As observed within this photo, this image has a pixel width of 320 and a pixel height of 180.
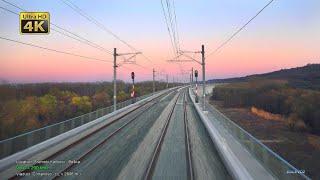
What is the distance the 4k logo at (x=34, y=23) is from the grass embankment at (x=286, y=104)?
92.0 feet

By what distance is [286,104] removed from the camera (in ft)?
188

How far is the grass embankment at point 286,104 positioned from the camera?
4194 cm

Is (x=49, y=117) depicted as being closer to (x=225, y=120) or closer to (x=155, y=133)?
(x=155, y=133)

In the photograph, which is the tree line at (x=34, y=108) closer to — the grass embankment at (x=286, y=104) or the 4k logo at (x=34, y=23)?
the 4k logo at (x=34, y=23)

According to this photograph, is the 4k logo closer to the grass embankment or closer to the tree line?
the tree line

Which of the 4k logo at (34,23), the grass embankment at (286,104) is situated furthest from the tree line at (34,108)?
the grass embankment at (286,104)

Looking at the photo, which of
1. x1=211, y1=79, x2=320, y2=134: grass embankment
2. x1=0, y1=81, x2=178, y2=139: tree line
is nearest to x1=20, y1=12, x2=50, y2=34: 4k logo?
x1=0, y1=81, x2=178, y2=139: tree line

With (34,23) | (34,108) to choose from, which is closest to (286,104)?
(34,108)

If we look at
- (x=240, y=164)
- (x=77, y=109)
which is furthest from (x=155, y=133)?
(x=77, y=109)

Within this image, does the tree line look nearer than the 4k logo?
No

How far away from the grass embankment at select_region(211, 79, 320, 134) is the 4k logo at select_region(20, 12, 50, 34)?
28042mm

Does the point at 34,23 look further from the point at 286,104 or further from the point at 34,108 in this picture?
the point at 286,104

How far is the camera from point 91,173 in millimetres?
15305

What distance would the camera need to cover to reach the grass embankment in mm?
41938
